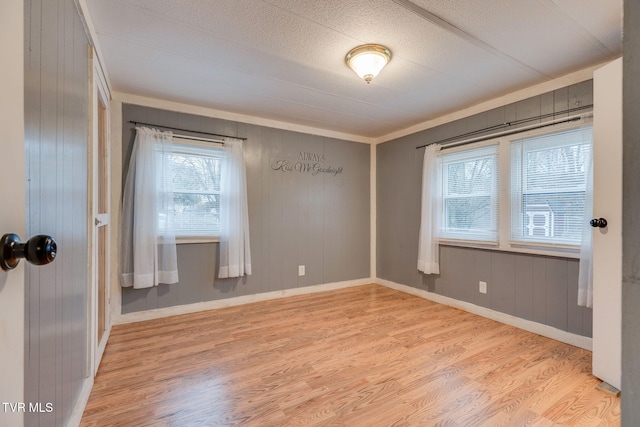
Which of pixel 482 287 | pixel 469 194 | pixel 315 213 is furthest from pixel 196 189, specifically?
pixel 482 287

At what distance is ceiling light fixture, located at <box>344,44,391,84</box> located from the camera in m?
2.13

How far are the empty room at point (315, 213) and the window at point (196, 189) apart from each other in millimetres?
24

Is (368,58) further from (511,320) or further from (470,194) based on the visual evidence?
(511,320)

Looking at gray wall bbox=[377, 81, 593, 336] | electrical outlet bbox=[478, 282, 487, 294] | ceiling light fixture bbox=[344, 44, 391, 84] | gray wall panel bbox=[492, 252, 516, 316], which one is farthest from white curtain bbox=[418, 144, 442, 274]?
ceiling light fixture bbox=[344, 44, 391, 84]

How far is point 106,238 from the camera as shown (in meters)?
2.61

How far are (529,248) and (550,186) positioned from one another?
600 millimetres

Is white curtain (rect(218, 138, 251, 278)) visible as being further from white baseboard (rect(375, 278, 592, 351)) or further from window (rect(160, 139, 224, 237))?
white baseboard (rect(375, 278, 592, 351))

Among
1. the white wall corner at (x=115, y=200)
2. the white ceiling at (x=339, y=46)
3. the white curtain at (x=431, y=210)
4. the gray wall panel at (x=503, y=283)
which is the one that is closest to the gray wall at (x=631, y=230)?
the white ceiling at (x=339, y=46)

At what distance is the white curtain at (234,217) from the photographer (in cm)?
336

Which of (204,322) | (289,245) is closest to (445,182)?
(289,245)

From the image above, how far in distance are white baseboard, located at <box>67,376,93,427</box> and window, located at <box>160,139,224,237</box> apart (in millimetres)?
1614

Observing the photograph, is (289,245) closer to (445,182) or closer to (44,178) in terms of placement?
(445,182)

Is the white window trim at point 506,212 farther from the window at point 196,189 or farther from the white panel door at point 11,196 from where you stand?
the white panel door at point 11,196

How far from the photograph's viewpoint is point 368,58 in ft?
7.09
